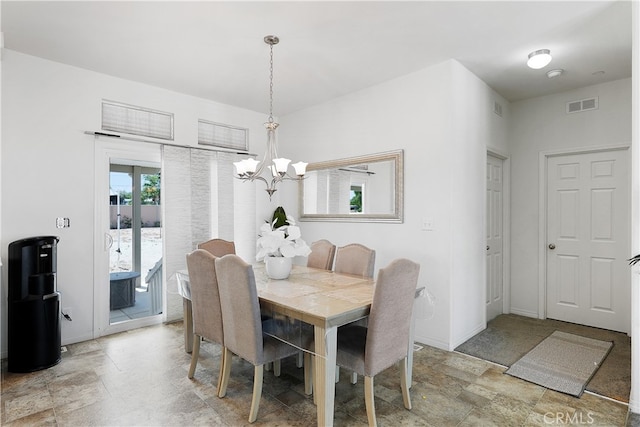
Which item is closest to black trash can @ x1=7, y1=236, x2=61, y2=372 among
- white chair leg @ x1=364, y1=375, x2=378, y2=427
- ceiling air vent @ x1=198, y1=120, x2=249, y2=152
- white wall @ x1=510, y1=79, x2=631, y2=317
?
ceiling air vent @ x1=198, y1=120, x2=249, y2=152

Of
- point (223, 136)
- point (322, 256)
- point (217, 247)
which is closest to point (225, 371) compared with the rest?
point (322, 256)

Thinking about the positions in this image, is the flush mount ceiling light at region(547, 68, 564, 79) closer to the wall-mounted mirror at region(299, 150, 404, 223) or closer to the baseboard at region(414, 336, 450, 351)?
the wall-mounted mirror at region(299, 150, 404, 223)

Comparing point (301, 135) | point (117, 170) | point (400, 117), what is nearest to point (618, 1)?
point (400, 117)

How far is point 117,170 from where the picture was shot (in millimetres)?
3713

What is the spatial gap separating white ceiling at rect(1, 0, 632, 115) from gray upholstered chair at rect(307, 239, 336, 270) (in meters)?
1.76

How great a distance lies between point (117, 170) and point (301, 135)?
89.8 inches

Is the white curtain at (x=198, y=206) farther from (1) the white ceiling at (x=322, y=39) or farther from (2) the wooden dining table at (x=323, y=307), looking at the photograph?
(2) the wooden dining table at (x=323, y=307)

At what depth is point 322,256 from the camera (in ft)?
11.1

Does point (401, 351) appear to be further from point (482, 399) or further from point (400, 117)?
point (400, 117)

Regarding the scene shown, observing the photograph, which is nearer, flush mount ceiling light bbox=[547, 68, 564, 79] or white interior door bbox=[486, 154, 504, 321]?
flush mount ceiling light bbox=[547, 68, 564, 79]

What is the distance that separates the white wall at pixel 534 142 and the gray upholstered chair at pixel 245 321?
3388 mm

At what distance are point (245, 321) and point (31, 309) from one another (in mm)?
1992

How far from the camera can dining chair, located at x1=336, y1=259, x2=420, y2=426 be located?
1.94m

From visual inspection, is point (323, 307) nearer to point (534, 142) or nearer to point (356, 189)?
point (356, 189)
